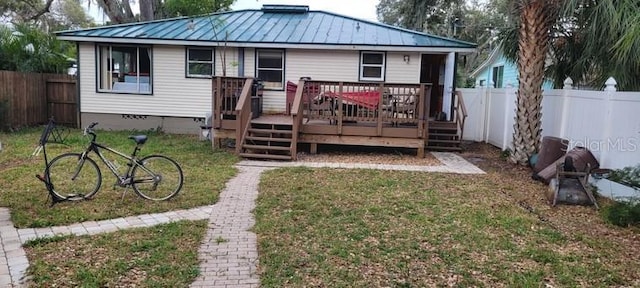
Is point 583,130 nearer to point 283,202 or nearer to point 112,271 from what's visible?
point 283,202

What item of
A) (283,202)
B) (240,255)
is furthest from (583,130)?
(240,255)

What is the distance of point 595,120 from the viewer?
7625 millimetres

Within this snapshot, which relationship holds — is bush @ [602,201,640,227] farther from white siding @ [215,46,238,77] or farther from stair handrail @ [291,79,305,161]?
white siding @ [215,46,238,77]

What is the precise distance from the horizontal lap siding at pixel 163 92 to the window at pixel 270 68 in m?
0.74

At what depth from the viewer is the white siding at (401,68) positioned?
1332 centimetres

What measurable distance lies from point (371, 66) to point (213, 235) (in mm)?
9466

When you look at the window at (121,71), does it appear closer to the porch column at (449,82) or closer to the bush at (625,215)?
the porch column at (449,82)

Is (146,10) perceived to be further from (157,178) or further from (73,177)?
(157,178)

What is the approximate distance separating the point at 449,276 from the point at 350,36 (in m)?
10.5

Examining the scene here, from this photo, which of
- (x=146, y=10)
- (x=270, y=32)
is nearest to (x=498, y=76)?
(x=270, y=32)

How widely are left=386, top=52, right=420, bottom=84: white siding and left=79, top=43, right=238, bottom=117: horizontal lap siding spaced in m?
4.41

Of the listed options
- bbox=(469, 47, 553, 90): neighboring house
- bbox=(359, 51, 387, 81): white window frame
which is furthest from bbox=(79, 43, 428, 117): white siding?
bbox=(469, 47, 553, 90): neighboring house

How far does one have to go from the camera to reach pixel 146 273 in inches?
156

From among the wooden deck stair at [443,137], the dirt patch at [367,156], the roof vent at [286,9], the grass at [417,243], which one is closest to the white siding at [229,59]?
the roof vent at [286,9]
